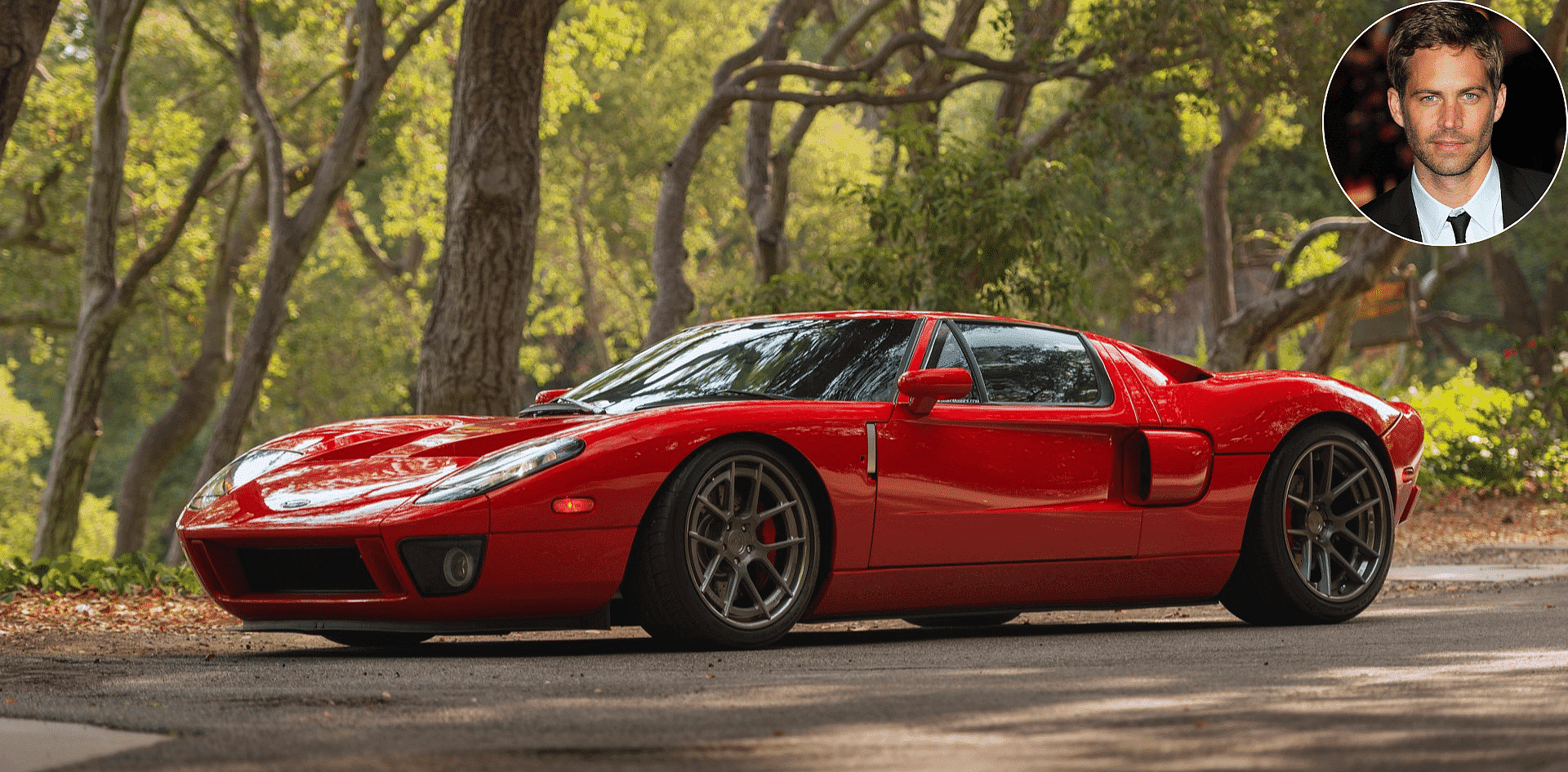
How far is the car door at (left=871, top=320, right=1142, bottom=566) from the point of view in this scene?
5871 millimetres

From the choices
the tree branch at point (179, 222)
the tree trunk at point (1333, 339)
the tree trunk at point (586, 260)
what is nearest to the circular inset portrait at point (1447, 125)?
the tree trunk at point (1333, 339)

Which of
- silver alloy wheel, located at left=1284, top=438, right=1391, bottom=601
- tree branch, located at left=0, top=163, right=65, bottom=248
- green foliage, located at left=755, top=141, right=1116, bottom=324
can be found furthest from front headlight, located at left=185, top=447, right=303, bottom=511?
tree branch, located at left=0, top=163, right=65, bottom=248

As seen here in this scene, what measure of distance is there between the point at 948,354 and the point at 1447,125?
511 cm

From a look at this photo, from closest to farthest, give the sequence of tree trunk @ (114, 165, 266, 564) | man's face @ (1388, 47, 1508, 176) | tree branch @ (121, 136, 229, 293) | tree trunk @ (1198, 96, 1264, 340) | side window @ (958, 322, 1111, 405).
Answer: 1. side window @ (958, 322, 1111, 405)
2. man's face @ (1388, 47, 1508, 176)
3. tree branch @ (121, 136, 229, 293)
4. tree trunk @ (114, 165, 266, 564)
5. tree trunk @ (1198, 96, 1264, 340)

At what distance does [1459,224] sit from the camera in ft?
36.5

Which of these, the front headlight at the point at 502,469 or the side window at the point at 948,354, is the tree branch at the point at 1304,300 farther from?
the front headlight at the point at 502,469

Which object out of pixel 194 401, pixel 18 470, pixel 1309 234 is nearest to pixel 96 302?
pixel 194 401

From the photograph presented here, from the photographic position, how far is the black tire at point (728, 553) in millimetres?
5289

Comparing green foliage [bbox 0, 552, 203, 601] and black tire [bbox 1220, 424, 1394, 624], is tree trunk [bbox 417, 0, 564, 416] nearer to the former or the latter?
green foliage [bbox 0, 552, 203, 601]

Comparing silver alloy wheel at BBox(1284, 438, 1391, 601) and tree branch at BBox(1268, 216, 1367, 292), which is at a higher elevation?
tree branch at BBox(1268, 216, 1367, 292)

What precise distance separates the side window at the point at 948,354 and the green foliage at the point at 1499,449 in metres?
12.7

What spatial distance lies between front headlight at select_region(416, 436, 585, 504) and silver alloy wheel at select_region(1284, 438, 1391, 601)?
3.31 metres

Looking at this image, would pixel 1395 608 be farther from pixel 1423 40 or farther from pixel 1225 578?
pixel 1423 40

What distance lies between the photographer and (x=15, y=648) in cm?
630
